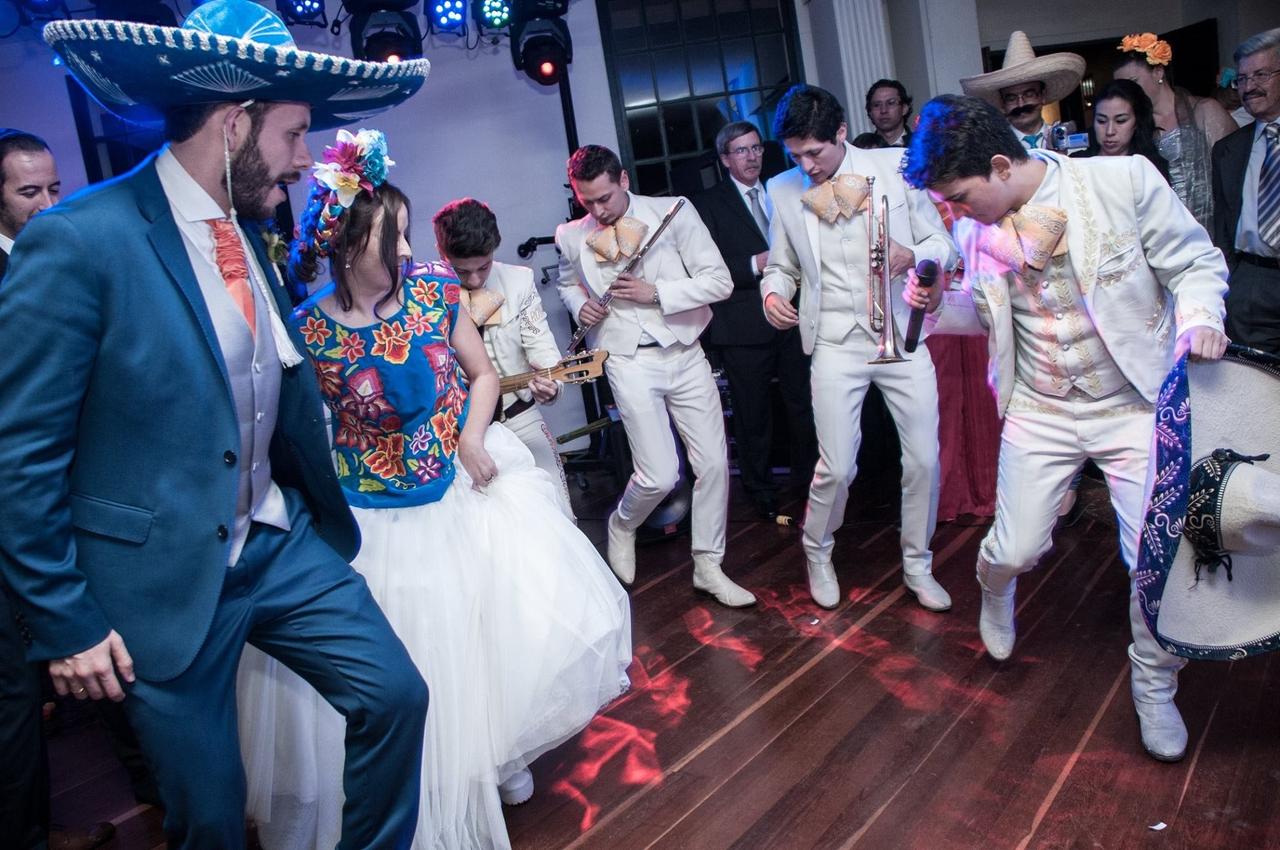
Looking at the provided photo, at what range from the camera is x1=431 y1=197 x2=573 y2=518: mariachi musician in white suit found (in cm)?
422

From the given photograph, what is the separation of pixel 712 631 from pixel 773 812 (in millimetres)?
1407

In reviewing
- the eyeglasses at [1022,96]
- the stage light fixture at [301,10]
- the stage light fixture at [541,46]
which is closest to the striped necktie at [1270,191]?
the eyeglasses at [1022,96]

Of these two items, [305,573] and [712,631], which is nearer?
[305,573]

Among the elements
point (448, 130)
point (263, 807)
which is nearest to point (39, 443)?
point (263, 807)

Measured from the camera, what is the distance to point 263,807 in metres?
2.66

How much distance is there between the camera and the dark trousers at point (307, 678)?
1.97 m

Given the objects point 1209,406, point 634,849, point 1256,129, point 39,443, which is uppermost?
point 1256,129

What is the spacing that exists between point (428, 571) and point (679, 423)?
1985 millimetres

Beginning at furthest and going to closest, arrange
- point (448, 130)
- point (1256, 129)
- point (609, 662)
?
point (448, 130) < point (1256, 129) < point (609, 662)

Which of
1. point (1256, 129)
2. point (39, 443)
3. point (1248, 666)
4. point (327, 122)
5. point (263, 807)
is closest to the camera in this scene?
point (39, 443)

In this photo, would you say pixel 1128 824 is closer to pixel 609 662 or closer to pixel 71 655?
pixel 609 662

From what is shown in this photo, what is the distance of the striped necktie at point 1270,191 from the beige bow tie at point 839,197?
1.56 metres

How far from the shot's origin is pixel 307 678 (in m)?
2.23

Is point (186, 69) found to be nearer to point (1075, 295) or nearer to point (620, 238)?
point (1075, 295)
